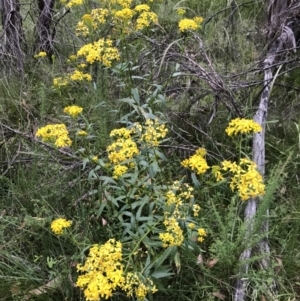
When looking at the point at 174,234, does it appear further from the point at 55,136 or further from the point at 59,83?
the point at 59,83

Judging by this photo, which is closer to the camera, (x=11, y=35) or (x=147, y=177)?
(x=147, y=177)

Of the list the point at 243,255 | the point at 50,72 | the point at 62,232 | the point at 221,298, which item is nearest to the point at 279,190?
the point at 243,255

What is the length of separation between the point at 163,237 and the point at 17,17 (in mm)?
2440

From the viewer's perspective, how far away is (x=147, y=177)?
1934mm

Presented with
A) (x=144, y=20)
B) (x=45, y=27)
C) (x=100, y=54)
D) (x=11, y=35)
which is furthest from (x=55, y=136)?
(x=45, y=27)

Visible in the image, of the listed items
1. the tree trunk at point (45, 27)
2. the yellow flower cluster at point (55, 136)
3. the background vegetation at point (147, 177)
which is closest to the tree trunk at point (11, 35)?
the background vegetation at point (147, 177)

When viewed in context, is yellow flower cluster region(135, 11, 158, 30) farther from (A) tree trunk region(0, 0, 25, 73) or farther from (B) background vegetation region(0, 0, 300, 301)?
(A) tree trunk region(0, 0, 25, 73)

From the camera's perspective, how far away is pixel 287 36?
8.83ft

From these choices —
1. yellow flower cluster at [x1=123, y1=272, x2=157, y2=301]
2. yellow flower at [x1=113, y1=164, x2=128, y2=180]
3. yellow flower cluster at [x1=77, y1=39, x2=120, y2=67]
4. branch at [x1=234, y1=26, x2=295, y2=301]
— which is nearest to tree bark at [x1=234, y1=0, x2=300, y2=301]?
branch at [x1=234, y1=26, x2=295, y2=301]

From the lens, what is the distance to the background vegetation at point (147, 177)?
6.23 ft

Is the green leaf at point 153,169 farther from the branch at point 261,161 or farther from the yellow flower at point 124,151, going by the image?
the branch at point 261,161

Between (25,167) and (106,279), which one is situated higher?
(106,279)

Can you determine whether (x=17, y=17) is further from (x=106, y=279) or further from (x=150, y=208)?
(x=106, y=279)

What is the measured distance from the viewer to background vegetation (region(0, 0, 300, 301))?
190 centimetres
